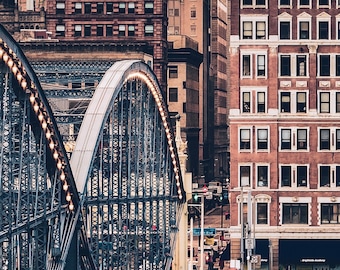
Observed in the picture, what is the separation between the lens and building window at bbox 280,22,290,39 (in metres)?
130

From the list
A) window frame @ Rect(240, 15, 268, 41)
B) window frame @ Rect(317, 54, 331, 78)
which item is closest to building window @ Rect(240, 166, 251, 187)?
window frame @ Rect(317, 54, 331, 78)

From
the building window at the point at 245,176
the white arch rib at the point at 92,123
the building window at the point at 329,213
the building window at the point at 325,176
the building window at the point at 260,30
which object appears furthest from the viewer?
the building window at the point at 325,176

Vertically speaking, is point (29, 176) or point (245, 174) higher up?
point (29, 176)

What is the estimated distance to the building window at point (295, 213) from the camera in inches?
5123

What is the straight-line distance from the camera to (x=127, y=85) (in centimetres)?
7800

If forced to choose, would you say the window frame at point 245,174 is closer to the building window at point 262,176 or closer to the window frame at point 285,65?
the building window at point 262,176

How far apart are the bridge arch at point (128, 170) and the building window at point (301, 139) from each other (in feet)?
104

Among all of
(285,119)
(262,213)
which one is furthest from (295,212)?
(285,119)

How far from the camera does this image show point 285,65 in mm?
130250

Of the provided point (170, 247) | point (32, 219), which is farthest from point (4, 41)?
point (170, 247)

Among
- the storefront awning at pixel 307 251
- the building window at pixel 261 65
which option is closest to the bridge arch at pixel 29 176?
the building window at pixel 261 65

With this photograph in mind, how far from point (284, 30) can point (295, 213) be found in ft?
47.6

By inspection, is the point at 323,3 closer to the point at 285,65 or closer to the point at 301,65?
the point at 301,65

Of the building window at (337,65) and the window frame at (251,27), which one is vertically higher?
the window frame at (251,27)
